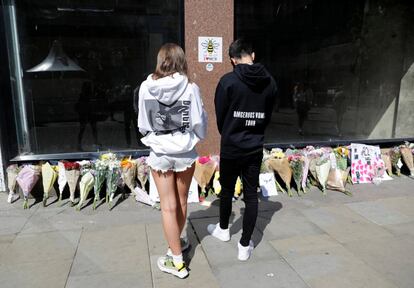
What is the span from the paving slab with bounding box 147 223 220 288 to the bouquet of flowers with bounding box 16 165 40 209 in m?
1.72

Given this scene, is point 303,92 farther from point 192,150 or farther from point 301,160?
point 192,150

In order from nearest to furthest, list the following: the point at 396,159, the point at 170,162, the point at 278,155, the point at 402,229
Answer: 1. the point at 170,162
2. the point at 402,229
3. the point at 278,155
4. the point at 396,159

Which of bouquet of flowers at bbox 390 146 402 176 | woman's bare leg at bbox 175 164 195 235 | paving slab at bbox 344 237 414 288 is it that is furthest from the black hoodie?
bouquet of flowers at bbox 390 146 402 176

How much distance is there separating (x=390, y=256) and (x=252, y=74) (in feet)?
6.76

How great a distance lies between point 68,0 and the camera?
16.7 ft

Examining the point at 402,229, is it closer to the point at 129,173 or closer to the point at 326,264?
the point at 326,264

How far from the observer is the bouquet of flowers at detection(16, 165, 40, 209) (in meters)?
4.46

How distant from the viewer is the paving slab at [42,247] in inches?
129

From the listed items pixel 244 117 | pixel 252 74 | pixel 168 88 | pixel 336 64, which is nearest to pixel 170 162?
pixel 168 88

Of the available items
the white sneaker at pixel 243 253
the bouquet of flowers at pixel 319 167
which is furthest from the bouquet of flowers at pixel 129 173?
the bouquet of flowers at pixel 319 167

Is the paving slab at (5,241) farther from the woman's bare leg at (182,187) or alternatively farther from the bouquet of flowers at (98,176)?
the woman's bare leg at (182,187)

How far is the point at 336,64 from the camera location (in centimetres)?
672

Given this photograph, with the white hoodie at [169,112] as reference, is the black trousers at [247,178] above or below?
below

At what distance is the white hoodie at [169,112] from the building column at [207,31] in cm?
227
